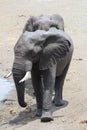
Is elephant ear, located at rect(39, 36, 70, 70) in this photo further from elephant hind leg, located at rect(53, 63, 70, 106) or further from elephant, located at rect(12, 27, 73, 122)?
elephant hind leg, located at rect(53, 63, 70, 106)

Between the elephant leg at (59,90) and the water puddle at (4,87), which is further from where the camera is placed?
the water puddle at (4,87)

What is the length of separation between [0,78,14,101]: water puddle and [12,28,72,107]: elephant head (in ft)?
7.63

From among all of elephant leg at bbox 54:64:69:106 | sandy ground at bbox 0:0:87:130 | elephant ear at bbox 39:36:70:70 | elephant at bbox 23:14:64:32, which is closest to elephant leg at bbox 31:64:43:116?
sandy ground at bbox 0:0:87:130

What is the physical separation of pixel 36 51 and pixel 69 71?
3.90m

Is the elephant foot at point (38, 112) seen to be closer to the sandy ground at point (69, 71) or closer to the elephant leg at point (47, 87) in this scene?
the sandy ground at point (69, 71)

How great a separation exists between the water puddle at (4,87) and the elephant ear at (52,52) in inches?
90.1

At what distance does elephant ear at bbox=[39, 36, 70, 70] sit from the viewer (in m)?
9.16

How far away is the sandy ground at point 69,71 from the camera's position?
9.25 m

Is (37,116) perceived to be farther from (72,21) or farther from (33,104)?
(72,21)

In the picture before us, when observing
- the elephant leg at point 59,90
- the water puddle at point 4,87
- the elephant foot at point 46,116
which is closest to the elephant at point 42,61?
the elephant foot at point 46,116

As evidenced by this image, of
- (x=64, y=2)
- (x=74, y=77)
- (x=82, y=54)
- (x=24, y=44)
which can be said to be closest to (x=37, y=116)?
(x=24, y=44)

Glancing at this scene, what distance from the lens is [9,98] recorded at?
36.5 ft

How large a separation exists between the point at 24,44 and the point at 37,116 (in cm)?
138

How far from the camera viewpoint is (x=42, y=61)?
30.0 ft
